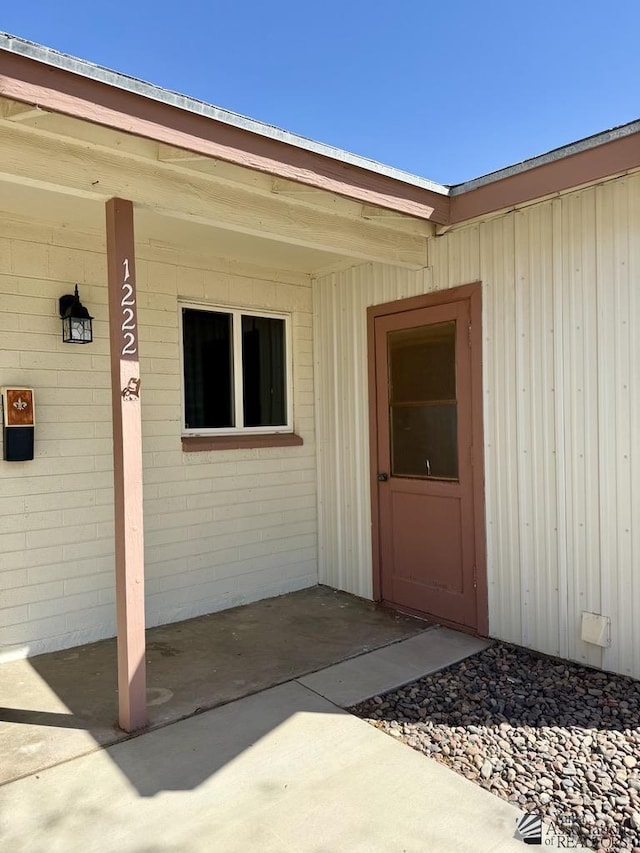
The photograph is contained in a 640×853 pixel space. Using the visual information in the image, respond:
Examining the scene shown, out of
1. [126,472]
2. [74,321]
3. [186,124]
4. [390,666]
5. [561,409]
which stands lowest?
[390,666]

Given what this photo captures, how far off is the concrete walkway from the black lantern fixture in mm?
2331

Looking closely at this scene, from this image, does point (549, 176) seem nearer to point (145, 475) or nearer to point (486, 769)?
point (486, 769)

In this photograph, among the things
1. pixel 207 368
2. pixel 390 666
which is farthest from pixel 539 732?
pixel 207 368

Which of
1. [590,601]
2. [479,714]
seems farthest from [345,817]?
[590,601]

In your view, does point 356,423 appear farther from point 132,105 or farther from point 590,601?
point 132,105

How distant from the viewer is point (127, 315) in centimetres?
262

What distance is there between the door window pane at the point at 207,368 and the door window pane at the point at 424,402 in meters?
1.30

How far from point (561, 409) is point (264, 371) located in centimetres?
241

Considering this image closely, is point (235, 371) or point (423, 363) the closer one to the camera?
point (423, 363)

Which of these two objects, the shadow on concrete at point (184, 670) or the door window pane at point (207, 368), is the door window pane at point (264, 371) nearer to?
the door window pane at point (207, 368)

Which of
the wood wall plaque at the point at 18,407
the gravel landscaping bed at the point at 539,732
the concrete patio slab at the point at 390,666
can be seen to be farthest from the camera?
the wood wall plaque at the point at 18,407

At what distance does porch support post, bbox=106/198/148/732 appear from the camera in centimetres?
259

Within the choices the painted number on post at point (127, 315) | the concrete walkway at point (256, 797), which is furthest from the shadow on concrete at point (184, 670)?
the painted number on post at point (127, 315)

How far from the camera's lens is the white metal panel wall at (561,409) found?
10.00ft
